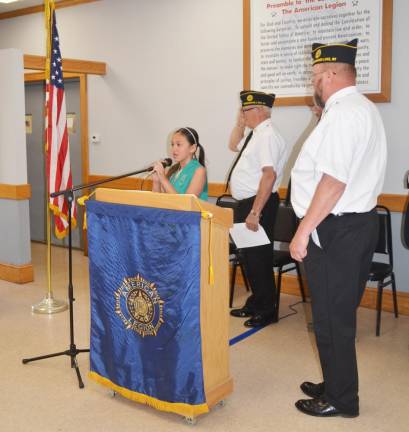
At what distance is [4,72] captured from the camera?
4977 mm

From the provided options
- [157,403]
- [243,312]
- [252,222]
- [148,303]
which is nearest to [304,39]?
[252,222]

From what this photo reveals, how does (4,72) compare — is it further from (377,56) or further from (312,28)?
(377,56)

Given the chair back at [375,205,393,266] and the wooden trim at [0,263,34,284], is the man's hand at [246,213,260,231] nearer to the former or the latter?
the chair back at [375,205,393,266]

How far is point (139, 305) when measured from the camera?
267cm

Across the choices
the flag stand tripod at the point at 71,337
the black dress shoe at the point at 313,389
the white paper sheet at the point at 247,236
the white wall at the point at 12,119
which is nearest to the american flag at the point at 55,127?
the white wall at the point at 12,119

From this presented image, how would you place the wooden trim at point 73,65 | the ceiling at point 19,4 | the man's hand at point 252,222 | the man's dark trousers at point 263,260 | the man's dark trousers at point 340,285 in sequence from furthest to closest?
the ceiling at point 19,4 → the wooden trim at point 73,65 → the man's dark trousers at point 263,260 → the man's hand at point 252,222 → the man's dark trousers at point 340,285

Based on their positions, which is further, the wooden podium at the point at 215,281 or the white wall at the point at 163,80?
the white wall at the point at 163,80

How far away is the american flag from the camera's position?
4359mm

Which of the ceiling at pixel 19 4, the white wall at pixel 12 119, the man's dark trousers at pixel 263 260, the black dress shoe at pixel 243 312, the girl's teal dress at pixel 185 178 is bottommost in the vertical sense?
the black dress shoe at pixel 243 312

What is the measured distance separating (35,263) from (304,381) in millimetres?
3775

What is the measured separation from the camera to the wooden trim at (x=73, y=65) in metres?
5.12

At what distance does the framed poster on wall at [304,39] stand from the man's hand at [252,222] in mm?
1274

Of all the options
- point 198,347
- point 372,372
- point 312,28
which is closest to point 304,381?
point 372,372

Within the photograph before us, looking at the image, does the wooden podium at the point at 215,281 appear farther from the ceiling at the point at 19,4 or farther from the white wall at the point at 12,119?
the ceiling at the point at 19,4
